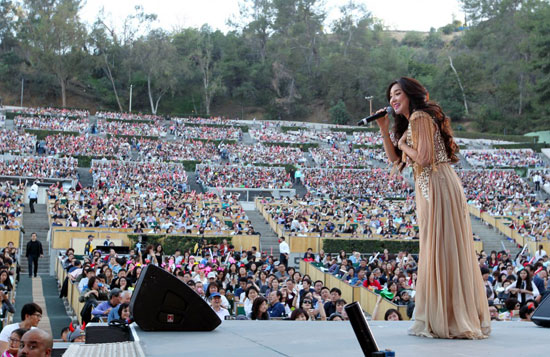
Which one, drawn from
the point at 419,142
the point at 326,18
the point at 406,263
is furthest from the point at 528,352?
the point at 326,18

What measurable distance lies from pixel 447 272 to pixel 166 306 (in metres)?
1.76

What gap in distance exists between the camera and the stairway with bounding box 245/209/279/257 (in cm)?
2477

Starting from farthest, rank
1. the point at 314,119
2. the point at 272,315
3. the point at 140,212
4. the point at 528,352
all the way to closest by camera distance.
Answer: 1. the point at 314,119
2. the point at 140,212
3. the point at 272,315
4. the point at 528,352

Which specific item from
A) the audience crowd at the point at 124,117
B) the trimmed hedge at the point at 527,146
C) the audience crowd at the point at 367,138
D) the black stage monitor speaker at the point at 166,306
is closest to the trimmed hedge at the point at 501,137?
the trimmed hedge at the point at 527,146

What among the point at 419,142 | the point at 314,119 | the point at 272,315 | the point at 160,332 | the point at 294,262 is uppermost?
the point at 314,119

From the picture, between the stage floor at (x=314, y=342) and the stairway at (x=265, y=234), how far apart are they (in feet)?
60.5

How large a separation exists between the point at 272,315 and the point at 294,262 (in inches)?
558

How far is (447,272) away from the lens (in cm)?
428

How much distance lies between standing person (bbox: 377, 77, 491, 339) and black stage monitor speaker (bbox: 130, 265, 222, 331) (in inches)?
52.9

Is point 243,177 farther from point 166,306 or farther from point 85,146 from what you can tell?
point 166,306

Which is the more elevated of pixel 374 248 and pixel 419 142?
pixel 419 142

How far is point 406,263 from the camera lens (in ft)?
51.8

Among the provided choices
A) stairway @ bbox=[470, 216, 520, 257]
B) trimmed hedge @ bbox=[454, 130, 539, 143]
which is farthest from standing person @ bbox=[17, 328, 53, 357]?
trimmed hedge @ bbox=[454, 130, 539, 143]

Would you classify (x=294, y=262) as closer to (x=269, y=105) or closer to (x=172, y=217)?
(x=172, y=217)
